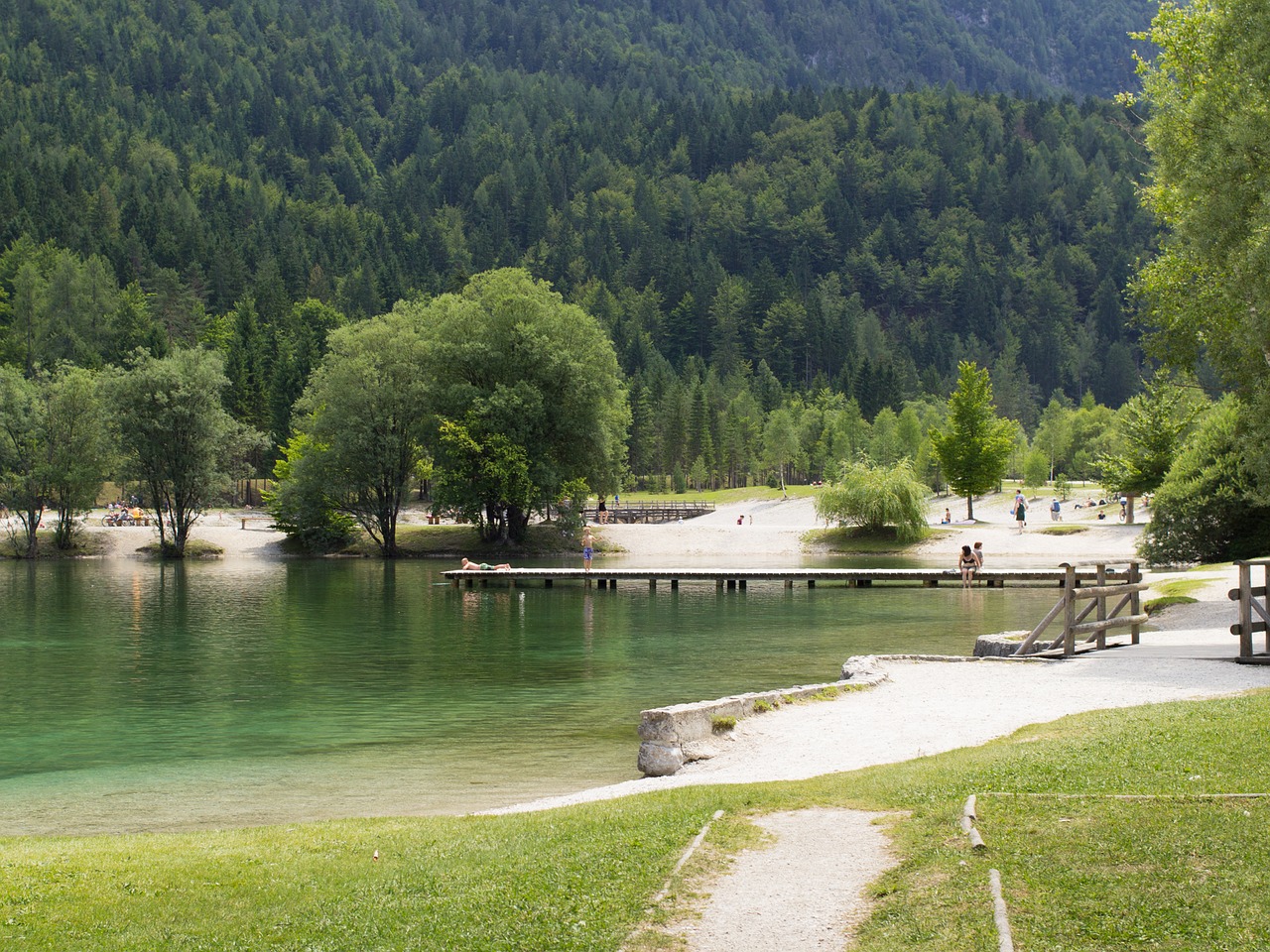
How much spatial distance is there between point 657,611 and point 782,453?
3636 inches

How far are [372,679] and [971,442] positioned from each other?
67362 mm

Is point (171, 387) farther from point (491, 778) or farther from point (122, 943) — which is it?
point (122, 943)

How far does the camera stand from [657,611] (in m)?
46.3

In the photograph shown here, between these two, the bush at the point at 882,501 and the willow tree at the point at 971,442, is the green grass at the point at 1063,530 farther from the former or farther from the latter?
the willow tree at the point at 971,442

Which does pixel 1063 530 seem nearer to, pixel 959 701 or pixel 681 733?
pixel 959 701

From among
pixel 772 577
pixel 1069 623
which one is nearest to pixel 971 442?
pixel 772 577

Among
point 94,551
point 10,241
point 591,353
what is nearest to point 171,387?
point 94,551

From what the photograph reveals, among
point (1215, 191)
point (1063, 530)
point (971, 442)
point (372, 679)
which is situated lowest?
point (372, 679)

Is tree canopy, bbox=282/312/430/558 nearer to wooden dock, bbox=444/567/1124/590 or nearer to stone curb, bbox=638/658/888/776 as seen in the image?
wooden dock, bbox=444/567/1124/590

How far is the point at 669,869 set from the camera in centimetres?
1057

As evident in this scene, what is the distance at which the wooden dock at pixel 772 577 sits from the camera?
176 feet

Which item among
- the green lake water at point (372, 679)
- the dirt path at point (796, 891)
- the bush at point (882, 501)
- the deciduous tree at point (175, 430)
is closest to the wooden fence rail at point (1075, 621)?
the green lake water at point (372, 679)

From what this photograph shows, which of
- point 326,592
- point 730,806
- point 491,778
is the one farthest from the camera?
point 326,592

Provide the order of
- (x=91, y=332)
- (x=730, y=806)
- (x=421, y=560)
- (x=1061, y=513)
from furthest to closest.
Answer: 1. (x=91, y=332)
2. (x=1061, y=513)
3. (x=421, y=560)
4. (x=730, y=806)
